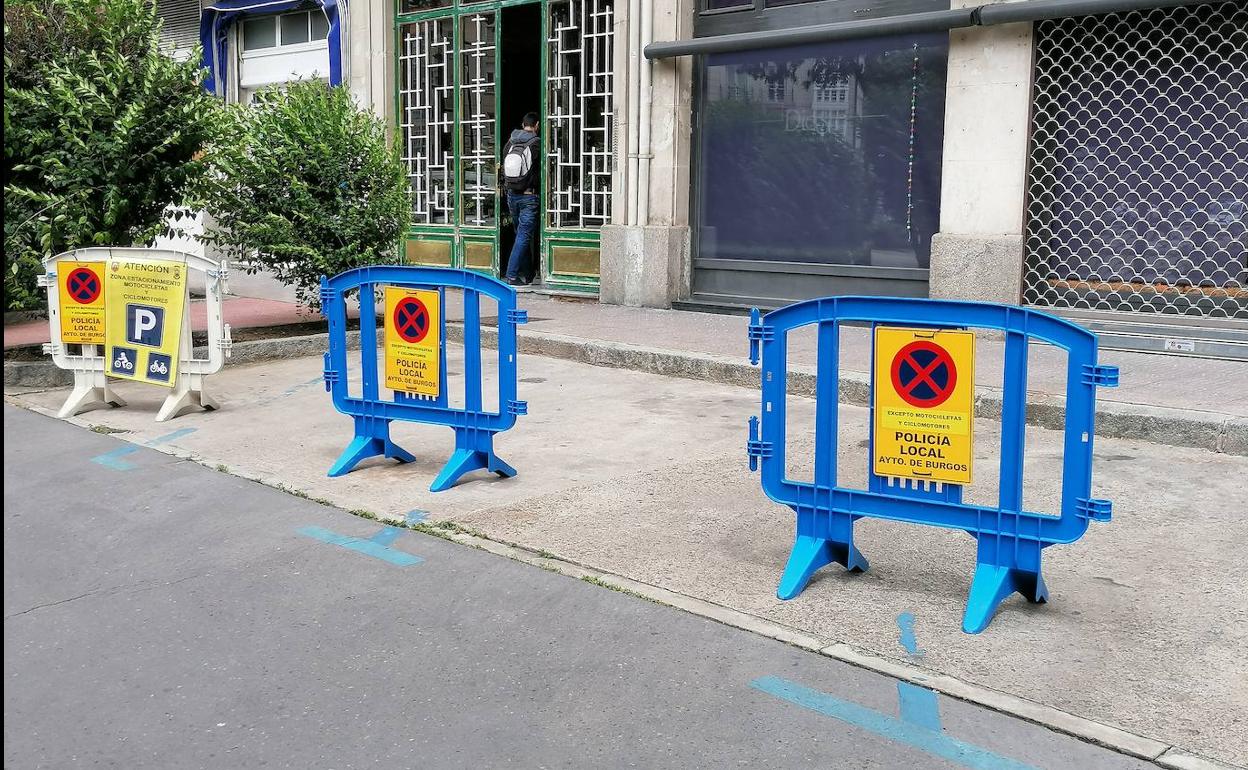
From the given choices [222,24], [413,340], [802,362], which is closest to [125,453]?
[413,340]

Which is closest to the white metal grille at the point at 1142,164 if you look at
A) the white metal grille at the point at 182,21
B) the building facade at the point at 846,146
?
the building facade at the point at 846,146

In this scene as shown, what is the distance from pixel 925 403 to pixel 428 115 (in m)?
12.8

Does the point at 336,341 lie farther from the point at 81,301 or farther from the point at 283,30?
the point at 283,30

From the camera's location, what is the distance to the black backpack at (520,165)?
14.8m

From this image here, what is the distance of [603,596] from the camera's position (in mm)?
4836

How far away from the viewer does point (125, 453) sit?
7543mm

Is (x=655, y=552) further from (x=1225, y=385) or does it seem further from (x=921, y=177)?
(x=921, y=177)

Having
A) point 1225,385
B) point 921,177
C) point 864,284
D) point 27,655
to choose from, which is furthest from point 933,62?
point 27,655

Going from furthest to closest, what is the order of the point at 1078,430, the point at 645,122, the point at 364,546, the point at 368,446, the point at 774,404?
the point at 645,122 → the point at 368,446 → the point at 364,546 → the point at 774,404 → the point at 1078,430

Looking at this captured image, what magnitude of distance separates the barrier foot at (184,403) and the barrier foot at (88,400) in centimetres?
42

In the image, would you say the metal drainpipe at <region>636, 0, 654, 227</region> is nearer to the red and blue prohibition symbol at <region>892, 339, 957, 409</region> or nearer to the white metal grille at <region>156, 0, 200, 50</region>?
the red and blue prohibition symbol at <region>892, 339, 957, 409</region>

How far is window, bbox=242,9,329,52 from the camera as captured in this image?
18.1m

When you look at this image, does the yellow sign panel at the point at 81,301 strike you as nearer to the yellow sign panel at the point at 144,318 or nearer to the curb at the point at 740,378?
the yellow sign panel at the point at 144,318

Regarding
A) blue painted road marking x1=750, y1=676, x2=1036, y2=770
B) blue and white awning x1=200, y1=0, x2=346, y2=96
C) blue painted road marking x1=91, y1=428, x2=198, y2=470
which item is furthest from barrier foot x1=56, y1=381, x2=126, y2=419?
blue and white awning x1=200, y1=0, x2=346, y2=96
